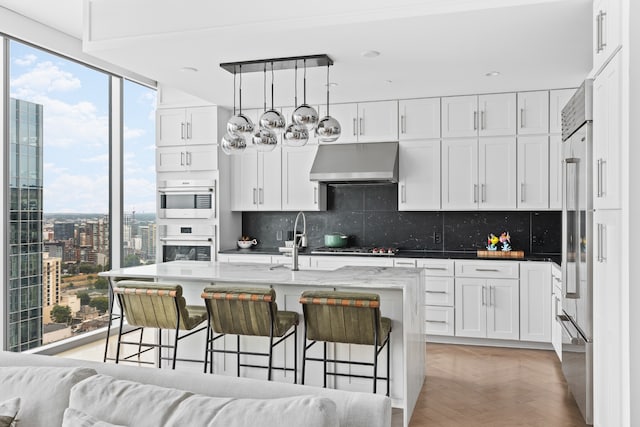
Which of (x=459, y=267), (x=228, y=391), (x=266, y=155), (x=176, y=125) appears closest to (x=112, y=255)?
(x=176, y=125)

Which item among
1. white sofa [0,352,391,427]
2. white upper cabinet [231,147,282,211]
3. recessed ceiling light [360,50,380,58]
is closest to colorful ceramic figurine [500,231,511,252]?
white upper cabinet [231,147,282,211]

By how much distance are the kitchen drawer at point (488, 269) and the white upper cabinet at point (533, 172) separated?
674mm

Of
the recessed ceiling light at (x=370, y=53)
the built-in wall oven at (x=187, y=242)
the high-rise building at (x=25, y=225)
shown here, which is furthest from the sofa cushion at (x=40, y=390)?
the built-in wall oven at (x=187, y=242)

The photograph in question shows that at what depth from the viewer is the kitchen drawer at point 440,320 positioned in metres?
5.30

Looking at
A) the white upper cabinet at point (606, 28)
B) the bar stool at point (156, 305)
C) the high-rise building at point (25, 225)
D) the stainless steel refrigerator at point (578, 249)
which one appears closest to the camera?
the white upper cabinet at point (606, 28)

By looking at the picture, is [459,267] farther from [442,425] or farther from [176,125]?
[176,125]

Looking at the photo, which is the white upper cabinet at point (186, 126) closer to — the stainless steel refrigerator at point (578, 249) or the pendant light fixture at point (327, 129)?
the pendant light fixture at point (327, 129)

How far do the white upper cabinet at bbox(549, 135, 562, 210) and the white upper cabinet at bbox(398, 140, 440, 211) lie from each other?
111 cm

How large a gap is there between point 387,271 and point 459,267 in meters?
1.69

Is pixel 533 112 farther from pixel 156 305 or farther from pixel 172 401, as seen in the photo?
pixel 172 401

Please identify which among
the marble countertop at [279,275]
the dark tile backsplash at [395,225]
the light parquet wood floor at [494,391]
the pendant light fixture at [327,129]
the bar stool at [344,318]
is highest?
the pendant light fixture at [327,129]

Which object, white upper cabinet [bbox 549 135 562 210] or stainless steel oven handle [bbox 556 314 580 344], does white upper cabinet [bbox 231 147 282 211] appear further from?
stainless steel oven handle [bbox 556 314 580 344]

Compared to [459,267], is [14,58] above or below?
above

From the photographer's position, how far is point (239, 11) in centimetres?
356
